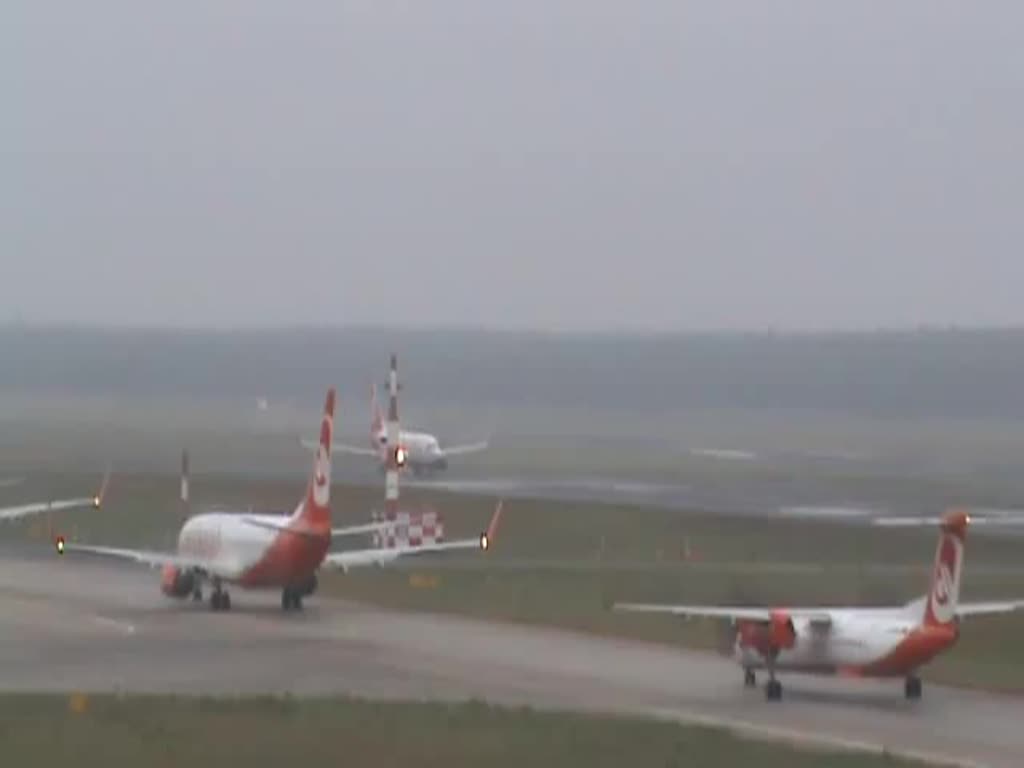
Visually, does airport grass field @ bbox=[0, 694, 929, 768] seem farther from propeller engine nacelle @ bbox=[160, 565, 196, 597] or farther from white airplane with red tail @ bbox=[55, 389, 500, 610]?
propeller engine nacelle @ bbox=[160, 565, 196, 597]

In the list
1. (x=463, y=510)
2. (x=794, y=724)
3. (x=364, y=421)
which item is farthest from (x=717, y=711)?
(x=364, y=421)

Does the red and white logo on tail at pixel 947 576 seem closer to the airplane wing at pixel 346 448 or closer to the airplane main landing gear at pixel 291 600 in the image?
the airplane main landing gear at pixel 291 600

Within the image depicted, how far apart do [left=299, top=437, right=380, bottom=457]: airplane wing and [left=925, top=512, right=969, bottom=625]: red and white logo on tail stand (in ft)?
264

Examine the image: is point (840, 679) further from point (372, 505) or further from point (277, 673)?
point (372, 505)

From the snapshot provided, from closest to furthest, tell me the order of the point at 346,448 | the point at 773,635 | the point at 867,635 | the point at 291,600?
the point at 867,635 < the point at 773,635 < the point at 291,600 < the point at 346,448

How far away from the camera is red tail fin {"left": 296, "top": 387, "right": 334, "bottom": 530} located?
208 ft

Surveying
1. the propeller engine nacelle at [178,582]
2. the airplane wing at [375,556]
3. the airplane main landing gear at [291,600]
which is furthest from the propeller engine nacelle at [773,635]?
the propeller engine nacelle at [178,582]

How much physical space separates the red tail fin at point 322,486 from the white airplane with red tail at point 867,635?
54.7ft

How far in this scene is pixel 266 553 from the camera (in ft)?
212

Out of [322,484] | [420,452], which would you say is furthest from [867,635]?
[420,452]

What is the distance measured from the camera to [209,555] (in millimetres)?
66938

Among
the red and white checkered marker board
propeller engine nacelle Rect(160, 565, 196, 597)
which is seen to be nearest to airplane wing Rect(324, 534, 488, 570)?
the red and white checkered marker board

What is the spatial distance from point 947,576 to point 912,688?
109 inches

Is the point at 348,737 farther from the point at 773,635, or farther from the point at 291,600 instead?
the point at 291,600
